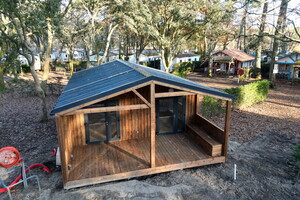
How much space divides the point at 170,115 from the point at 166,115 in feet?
0.56

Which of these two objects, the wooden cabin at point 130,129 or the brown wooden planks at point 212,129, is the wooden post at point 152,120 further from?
the brown wooden planks at point 212,129

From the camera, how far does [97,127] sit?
7.92 m

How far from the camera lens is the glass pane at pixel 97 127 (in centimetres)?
778

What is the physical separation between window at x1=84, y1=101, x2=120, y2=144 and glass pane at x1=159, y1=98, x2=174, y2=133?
1851 mm

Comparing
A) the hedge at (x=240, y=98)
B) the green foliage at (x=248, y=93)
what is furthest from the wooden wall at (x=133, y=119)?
the green foliage at (x=248, y=93)

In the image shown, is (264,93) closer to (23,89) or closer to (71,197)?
(71,197)

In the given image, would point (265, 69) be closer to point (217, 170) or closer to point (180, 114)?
point (180, 114)

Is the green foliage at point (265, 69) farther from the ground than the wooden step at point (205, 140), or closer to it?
farther from the ground

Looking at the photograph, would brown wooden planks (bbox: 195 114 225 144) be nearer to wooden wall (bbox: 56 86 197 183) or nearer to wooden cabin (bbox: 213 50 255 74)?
wooden wall (bbox: 56 86 197 183)

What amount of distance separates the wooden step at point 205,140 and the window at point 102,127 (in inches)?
116

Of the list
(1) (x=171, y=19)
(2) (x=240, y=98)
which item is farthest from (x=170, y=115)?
(1) (x=171, y=19)

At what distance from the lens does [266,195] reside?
5277 millimetres

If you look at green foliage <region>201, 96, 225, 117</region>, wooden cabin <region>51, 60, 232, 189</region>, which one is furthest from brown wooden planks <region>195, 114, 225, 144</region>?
green foliage <region>201, 96, 225, 117</region>

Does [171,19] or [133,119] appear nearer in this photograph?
[133,119]
